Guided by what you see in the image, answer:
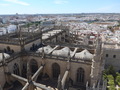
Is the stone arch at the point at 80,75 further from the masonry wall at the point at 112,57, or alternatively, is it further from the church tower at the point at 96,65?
the masonry wall at the point at 112,57

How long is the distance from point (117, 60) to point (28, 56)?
2689 centimetres

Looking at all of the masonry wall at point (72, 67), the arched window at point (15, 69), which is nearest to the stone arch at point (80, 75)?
the masonry wall at point (72, 67)

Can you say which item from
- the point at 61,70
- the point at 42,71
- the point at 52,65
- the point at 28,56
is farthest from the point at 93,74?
the point at 28,56

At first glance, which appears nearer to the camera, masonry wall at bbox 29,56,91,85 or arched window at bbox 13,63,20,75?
masonry wall at bbox 29,56,91,85

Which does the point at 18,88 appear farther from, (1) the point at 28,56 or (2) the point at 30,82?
(1) the point at 28,56

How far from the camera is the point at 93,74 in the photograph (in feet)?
66.2

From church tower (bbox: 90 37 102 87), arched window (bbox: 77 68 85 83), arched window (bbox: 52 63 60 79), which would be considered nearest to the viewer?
church tower (bbox: 90 37 102 87)

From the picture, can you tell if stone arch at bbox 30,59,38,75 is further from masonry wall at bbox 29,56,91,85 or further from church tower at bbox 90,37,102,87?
church tower at bbox 90,37,102,87

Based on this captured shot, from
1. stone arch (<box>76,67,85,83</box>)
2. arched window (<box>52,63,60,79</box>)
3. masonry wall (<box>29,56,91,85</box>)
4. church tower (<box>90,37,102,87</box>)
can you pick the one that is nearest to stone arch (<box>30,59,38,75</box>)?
masonry wall (<box>29,56,91,85</box>)

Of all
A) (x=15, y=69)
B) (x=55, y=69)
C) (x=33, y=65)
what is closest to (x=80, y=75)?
(x=55, y=69)

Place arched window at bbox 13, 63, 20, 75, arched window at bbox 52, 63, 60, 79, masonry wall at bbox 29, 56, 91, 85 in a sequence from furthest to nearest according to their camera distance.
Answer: arched window at bbox 52, 63, 60, 79, arched window at bbox 13, 63, 20, 75, masonry wall at bbox 29, 56, 91, 85

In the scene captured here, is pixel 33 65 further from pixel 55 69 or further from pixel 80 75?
pixel 80 75

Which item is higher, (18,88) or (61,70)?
(61,70)

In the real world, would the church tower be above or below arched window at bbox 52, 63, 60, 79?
above
